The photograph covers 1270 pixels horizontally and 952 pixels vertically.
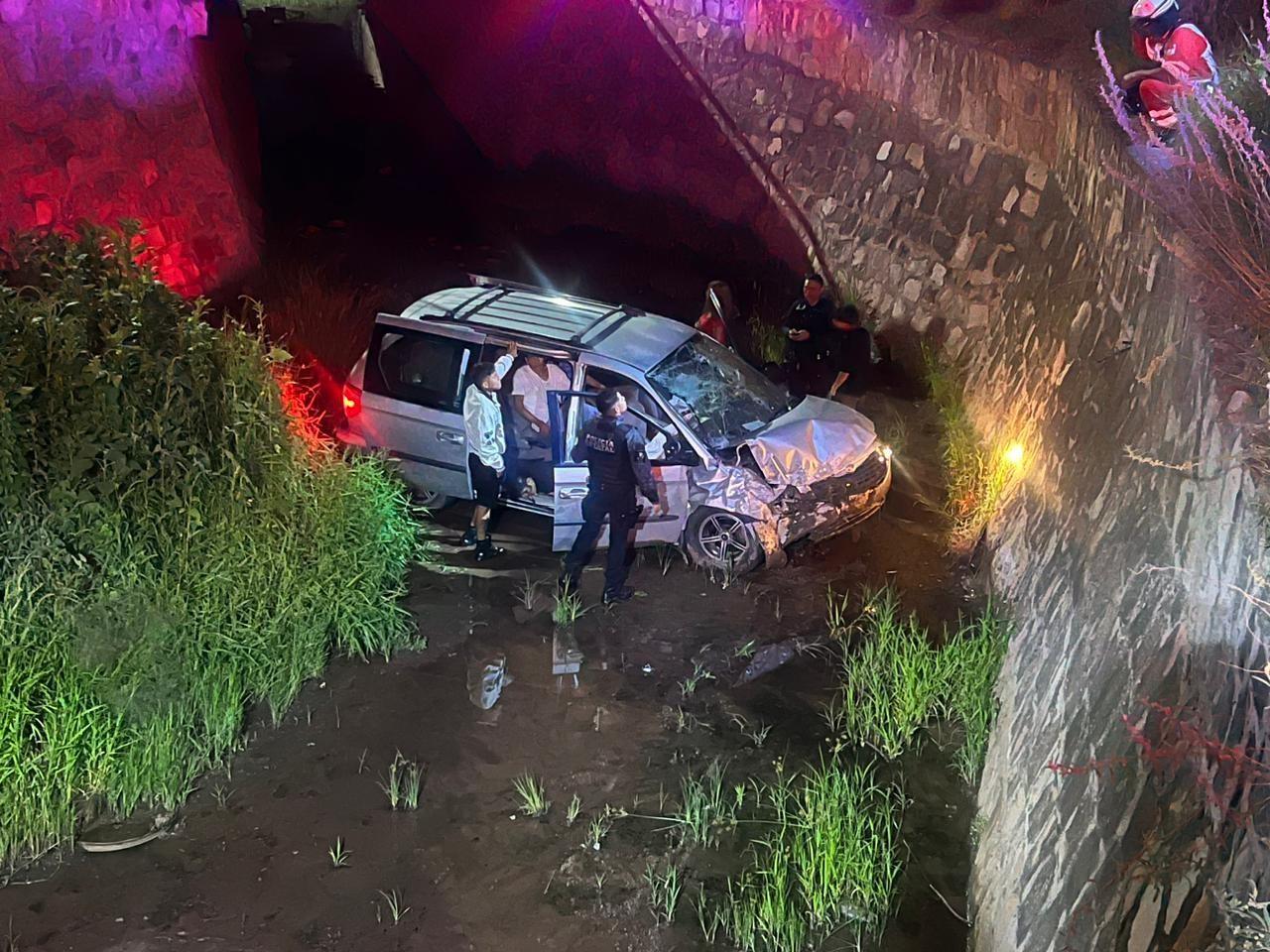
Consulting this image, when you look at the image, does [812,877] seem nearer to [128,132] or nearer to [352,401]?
[352,401]

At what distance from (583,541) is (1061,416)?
3427 mm

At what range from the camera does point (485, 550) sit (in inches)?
348

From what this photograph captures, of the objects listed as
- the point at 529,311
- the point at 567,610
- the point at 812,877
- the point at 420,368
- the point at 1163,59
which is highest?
the point at 1163,59

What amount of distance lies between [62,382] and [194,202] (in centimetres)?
647

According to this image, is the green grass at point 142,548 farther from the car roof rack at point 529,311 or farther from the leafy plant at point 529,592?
the car roof rack at point 529,311

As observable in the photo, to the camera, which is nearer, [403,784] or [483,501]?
[403,784]

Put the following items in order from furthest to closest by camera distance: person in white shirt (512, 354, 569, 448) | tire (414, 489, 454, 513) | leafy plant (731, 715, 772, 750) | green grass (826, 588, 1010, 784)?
tire (414, 489, 454, 513) → person in white shirt (512, 354, 569, 448) → leafy plant (731, 715, 772, 750) → green grass (826, 588, 1010, 784)

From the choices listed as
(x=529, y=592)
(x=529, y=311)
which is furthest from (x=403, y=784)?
(x=529, y=311)

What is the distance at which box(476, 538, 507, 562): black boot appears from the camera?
882cm

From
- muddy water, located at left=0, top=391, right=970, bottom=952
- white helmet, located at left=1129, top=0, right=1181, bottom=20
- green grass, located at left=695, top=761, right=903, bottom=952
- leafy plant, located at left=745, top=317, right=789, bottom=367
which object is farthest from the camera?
leafy plant, located at left=745, top=317, right=789, bottom=367

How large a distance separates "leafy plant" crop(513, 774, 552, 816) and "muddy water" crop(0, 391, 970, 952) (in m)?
0.07

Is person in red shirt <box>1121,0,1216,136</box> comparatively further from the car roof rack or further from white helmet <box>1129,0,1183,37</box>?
the car roof rack

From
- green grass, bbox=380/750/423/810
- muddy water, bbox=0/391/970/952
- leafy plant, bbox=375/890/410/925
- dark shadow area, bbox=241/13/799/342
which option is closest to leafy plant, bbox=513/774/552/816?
muddy water, bbox=0/391/970/952

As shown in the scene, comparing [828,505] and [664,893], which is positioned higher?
[828,505]
